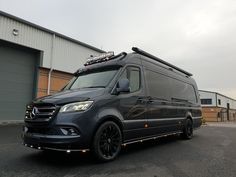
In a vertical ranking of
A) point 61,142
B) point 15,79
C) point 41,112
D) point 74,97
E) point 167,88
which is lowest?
point 61,142

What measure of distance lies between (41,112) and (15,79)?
35.3 feet

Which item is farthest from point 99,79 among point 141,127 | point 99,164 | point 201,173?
point 201,173

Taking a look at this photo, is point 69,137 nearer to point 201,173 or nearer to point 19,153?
point 19,153

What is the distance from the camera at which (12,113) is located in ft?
47.9

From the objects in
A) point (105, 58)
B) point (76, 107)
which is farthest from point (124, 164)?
point (105, 58)

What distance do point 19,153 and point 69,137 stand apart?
84.6 inches

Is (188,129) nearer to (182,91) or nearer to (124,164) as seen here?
(182,91)

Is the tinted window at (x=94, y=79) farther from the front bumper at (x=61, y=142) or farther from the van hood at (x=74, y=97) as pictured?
the front bumper at (x=61, y=142)

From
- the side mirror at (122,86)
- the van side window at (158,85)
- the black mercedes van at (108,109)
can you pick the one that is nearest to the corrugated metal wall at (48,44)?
the black mercedes van at (108,109)

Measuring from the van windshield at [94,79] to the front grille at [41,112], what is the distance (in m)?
1.30

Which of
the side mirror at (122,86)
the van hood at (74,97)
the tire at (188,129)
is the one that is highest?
the side mirror at (122,86)

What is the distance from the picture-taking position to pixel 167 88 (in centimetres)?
839

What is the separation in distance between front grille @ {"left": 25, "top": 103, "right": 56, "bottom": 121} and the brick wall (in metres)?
10.9

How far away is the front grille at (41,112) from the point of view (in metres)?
4.92
